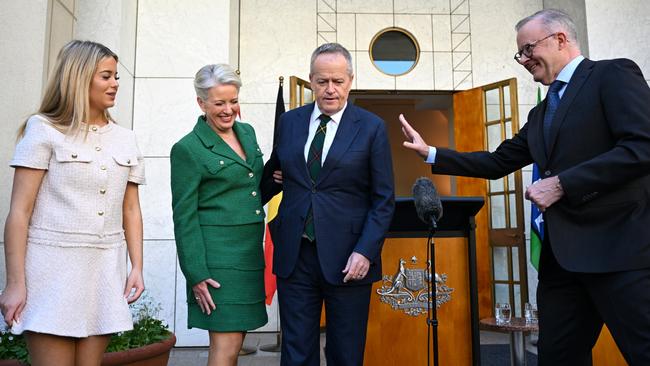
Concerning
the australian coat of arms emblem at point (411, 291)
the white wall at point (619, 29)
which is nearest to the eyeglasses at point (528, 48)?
the australian coat of arms emblem at point (411, 291)

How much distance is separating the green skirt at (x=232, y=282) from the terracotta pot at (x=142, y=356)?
2.47 feet

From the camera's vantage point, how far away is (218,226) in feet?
6.81

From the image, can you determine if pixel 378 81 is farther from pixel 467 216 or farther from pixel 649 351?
pixel 649 351

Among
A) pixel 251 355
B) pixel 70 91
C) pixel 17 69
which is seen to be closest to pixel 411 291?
pixel 251 355

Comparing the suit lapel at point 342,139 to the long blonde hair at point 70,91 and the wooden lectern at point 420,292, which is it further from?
the wooden lectern at point 420,292

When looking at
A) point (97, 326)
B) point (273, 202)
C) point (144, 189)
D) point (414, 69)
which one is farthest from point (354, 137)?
point (414, 69)

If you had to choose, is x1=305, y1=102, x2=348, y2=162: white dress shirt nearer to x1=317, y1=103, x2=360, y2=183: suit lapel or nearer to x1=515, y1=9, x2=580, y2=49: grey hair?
x1=317, y1=103, x2=360, y2=183: suit lapel

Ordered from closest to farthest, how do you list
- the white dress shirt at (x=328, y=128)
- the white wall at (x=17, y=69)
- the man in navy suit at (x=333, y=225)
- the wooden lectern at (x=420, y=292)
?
the man in navy suit at (x=333, y=225) < the white dress shirt at (x=328, y=128) < the white wall at (x=17, y=69) < the wooden lectern at (x=420, y=292)

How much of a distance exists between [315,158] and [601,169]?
100 centimetres

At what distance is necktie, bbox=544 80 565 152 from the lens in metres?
2.05

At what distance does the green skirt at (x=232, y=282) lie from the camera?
79.7 inches

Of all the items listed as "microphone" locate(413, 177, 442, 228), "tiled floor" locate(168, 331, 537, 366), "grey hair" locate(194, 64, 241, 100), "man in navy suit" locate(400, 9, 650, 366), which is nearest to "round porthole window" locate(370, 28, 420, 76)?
"tiled floor" locate(168, 331, 537, 366)

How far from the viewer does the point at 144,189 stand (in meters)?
4.82

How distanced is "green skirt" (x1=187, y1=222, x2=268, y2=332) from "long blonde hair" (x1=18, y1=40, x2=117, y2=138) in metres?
0.61
